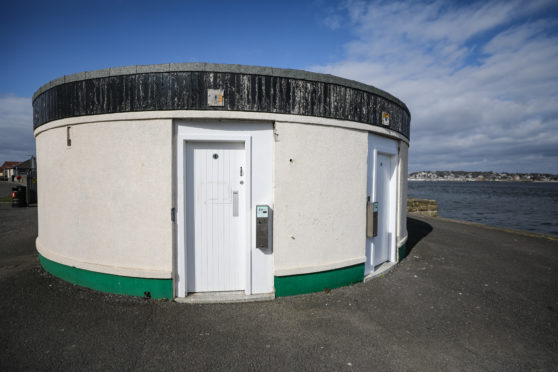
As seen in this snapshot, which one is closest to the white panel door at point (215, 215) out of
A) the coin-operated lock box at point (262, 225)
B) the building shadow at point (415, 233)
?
the coin-operated lock box at point (262, 225)

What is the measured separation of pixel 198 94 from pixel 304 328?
12.5 ft

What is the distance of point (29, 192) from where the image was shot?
634 inches

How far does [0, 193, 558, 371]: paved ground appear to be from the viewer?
2998mm

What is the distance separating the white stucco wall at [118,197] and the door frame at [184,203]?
14cm

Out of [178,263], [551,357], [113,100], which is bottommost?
[551,357]

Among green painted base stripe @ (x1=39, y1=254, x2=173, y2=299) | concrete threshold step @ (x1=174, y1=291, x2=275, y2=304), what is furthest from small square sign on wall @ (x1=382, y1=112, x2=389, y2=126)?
green painted base stripe @ (x1=39, y1=254, x2=173, y2=299)

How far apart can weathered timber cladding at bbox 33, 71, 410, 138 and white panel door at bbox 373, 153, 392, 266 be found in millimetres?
1608

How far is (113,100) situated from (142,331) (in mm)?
3543

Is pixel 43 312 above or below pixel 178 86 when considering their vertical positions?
below

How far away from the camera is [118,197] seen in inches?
176

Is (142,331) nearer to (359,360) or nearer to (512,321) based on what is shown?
(359,360)

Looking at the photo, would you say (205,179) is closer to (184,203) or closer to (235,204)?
(184,203)

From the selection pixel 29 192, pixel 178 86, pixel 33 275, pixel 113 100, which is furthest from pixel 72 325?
pixel 29 192

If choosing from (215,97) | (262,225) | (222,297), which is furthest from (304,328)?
(215,97)
